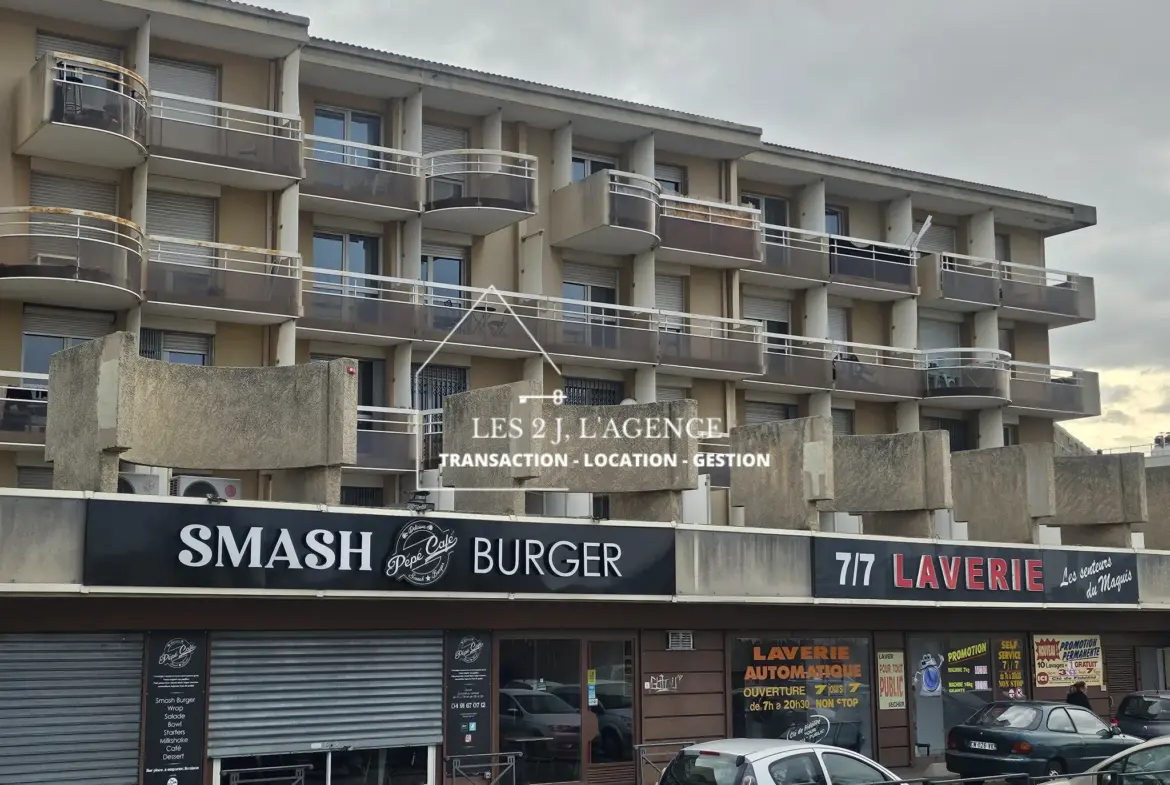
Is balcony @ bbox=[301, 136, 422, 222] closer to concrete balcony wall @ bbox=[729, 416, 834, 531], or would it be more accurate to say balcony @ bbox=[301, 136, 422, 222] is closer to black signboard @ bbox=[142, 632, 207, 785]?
concrete balcony wall @ bbox=[729, 416, 834, 531]

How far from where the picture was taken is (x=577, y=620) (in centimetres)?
2133

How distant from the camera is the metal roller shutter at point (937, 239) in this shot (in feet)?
121

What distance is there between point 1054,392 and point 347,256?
782 inches

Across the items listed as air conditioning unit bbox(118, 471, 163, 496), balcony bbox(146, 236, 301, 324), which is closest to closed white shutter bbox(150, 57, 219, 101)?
balcony bbox(146, 236, 301, 324)

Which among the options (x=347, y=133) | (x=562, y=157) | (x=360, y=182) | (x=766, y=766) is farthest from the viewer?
(x=562, y=157)

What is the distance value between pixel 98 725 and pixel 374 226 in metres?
14.0

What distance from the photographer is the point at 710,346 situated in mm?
30812

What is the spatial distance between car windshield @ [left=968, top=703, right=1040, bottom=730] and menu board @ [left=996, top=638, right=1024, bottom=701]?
5.55 metres

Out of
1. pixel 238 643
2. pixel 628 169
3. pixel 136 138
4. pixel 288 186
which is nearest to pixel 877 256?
pixel 628 169

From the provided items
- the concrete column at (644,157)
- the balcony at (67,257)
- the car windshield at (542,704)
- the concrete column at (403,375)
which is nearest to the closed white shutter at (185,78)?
the balcony at (67,257)

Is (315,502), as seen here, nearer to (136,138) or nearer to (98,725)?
(98,725)

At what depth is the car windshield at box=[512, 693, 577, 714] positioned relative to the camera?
2078 centimetres

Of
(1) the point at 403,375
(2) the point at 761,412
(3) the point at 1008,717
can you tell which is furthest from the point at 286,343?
(3) the point at 1008,717

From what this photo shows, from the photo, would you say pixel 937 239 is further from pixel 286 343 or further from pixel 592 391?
pixel 286 343
